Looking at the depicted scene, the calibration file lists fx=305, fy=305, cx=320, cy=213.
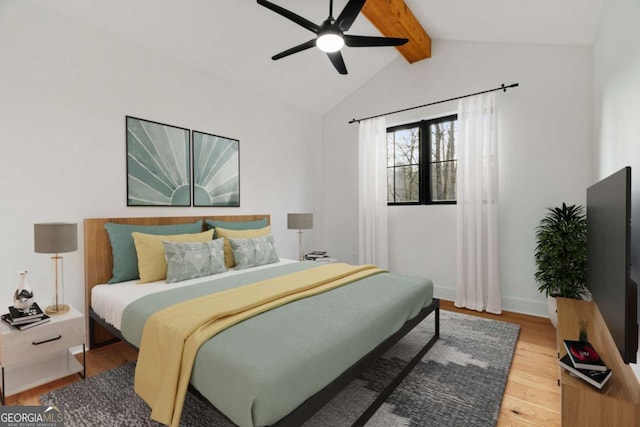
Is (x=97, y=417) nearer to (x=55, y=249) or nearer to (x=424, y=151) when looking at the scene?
(x=55, y=249)

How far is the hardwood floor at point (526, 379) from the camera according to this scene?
1727 millimetres

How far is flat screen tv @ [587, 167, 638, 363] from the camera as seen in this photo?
115cm

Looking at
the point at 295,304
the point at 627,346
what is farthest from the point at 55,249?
the point at 627,346

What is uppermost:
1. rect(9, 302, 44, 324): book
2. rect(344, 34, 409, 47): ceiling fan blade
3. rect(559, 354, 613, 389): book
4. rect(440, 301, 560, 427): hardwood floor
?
rect(344, 34, 409, 47): ceiling fan blade

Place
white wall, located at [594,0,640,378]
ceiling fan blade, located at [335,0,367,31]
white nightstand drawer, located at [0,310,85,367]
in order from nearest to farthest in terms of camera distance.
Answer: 1. white wall, located at [594,0,640,378]
2. white nightstand drawer, located at [0,310,85,367]
3. ceiling fan blade, located at [335,0,367,31]

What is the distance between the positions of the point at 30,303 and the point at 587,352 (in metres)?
3.27

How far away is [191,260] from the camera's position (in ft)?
8.51

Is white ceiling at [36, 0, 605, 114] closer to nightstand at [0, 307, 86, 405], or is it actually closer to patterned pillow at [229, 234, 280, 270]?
patterned pillow at [229, 234, 280, 270]

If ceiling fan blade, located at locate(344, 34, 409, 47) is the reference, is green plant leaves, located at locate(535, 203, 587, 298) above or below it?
below

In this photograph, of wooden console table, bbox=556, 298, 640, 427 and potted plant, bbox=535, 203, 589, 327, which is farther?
potted plant, bbox=535, 203, 589, 327

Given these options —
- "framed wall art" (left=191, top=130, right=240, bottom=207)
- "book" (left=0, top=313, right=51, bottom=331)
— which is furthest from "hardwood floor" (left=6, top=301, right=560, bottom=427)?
"framed wall art" (left=191, top=130, right=240, bottom=207)

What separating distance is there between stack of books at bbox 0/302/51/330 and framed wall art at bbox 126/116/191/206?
1144 millimetres

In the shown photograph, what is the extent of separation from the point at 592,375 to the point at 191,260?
2.61m

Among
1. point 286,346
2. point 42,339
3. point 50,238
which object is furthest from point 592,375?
point 50,238
